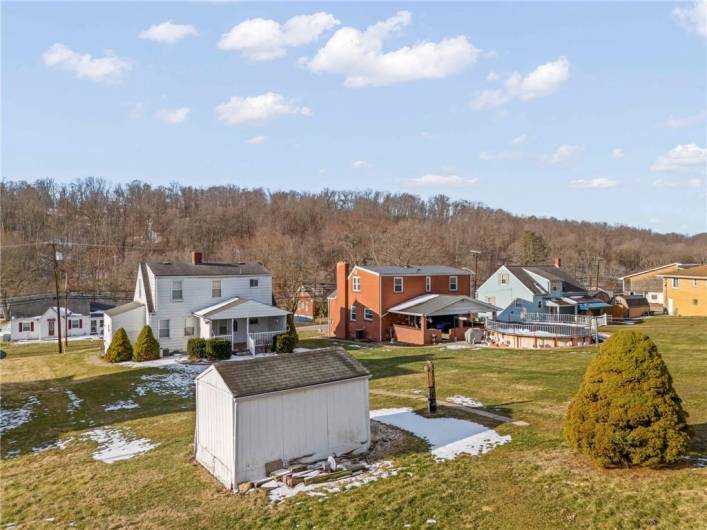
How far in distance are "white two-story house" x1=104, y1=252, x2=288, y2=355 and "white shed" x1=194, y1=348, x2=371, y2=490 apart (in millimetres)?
17700

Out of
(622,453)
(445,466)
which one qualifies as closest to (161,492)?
(445,466)

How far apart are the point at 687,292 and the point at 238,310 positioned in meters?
43.6

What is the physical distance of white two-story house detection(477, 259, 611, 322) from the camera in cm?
4362

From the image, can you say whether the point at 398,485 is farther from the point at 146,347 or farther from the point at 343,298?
the point at 343,298

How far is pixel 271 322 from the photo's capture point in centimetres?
3238

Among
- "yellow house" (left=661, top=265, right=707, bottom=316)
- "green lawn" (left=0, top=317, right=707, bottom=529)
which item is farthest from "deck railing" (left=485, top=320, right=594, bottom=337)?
"yellow house" (left=661, top=265, right=707, bottom=316)

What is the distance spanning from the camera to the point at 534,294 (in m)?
43.2

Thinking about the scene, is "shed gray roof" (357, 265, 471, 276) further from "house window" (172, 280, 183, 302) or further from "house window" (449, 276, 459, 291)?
"house window" (172, 280, 183, 302)

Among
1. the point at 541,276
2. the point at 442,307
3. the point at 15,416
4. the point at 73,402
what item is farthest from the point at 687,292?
the point at 15,416

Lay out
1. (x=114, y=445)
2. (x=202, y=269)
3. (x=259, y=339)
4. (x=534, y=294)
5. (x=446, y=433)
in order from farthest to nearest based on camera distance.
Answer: (x=534, y=294) → (x=202, y=269) → (x=259, y=339) → (x=114, y=445) → (x=446, y=433)

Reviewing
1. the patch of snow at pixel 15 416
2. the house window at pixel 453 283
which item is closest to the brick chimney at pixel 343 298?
the house window at pixel 453 283

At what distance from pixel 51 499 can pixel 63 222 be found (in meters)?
94.8

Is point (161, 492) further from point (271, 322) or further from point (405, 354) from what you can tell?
point (271, 322)

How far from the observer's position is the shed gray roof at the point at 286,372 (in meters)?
11.2
